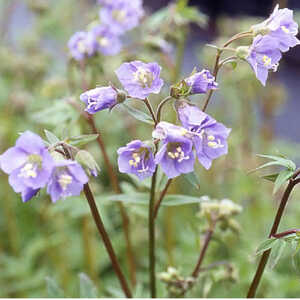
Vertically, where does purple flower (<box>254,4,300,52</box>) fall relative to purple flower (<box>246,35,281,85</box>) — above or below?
above

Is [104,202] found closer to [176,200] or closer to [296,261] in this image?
[176,200]

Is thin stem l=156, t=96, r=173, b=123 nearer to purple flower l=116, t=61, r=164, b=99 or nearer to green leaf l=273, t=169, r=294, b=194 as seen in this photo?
purple flower l=116, t=61, r=164, b=99

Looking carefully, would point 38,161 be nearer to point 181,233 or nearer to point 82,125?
point 82,125

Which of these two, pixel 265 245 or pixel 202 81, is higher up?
pixel 202 81

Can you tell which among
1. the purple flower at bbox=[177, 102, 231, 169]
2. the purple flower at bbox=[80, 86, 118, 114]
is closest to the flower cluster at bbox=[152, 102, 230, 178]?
the purple flower at bbox=[177, 102, 231, 169]

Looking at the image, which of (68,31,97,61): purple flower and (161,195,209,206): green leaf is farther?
(68,31,97,61): purple flower

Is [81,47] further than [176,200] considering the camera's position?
Yes

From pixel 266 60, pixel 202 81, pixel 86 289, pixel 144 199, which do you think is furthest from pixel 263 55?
pixel 86 289
